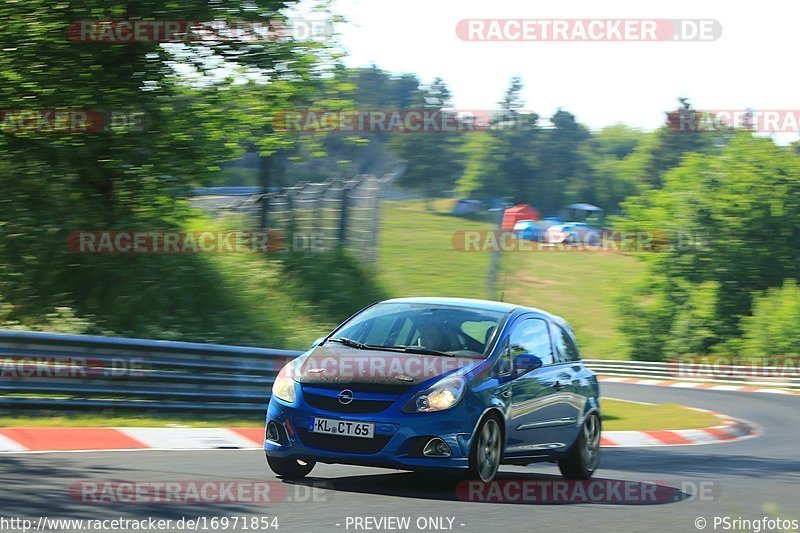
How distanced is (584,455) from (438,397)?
9.10 feet

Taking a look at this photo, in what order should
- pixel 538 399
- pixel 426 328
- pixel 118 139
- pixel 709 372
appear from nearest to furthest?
1. pixel 426 328
2. pixel 538 399
3. pixel 118 139
4. pixel 709 372

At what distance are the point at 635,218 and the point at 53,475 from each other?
56.8 metres

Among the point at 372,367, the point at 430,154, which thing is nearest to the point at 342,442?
the point at 372,367

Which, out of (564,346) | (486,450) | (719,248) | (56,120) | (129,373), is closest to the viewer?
(486,450)

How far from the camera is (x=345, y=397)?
8.46m

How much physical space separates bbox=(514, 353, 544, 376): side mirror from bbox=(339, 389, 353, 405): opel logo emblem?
59.9 inches

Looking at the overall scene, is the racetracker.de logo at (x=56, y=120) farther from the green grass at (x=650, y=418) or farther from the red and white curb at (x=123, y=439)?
the green grass at (x=650, y=418)

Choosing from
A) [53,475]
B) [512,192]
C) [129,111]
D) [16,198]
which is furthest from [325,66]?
[512,192]

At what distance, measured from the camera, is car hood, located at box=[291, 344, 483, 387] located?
28.0ft

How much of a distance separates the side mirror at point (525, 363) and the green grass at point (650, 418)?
981 centimetres

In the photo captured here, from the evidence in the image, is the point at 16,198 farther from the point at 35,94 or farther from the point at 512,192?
the point at 512,192

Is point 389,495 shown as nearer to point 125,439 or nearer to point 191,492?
point 191,492

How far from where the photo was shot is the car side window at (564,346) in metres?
10.6

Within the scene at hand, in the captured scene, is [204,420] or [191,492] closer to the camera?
[191,492]
